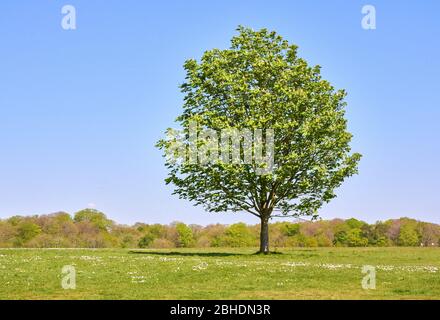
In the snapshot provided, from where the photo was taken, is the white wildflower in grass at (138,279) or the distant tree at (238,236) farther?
the distant tree at (238,236)

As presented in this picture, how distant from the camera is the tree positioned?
165ft

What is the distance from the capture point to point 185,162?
50875mm

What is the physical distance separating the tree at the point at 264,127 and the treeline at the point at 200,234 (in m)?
45.9

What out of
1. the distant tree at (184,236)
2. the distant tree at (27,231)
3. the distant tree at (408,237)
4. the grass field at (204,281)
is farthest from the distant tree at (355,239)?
the grass field at (204,281)

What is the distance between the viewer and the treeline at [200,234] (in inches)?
3937

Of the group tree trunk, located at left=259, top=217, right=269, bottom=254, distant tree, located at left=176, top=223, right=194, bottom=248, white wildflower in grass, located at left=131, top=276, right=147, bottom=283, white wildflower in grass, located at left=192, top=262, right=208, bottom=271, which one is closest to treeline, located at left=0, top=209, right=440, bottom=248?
distant tree, located at left=176, top=223, right=194, bottom=248

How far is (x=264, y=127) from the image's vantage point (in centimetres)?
5069

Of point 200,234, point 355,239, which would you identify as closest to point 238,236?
point 200,234

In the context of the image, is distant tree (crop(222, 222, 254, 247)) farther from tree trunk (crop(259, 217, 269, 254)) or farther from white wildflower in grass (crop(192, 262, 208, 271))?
white wildflower in grass (crop(192, 262, 208, 271))

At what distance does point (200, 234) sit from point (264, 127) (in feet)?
213

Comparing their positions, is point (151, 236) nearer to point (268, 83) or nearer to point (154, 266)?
point (268, 83)

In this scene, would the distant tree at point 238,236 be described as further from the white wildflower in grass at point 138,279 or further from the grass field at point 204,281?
the white wildflower in grass at point 138,279
